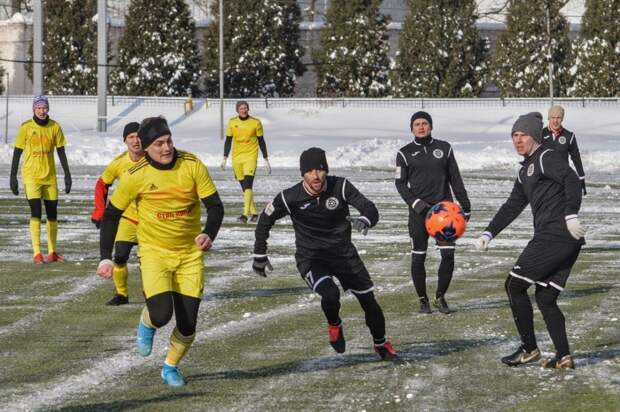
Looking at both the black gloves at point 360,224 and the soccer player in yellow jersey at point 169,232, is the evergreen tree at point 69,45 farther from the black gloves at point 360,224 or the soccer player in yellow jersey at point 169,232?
the soccer player in yellow jersey at point 169,232

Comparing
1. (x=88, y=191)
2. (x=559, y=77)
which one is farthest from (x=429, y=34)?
(x=88, y=191)

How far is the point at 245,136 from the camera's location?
22484mm

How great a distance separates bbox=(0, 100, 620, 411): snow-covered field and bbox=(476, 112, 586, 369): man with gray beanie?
26 centimetres

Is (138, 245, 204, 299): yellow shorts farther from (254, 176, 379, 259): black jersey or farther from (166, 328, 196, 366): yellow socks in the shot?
(254, 176, 379, 259): black jersey

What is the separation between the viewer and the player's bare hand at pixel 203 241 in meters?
8.75

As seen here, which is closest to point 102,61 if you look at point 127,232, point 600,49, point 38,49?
point 38,49

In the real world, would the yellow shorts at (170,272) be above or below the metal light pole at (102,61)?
below

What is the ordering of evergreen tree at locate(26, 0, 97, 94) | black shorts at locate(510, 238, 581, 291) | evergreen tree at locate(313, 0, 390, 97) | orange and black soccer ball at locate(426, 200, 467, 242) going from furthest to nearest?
evergreen tree at locate(26, 0, 97, 94) → evergreen tree at locate(313, 0, 390, 97) → orange and black soccer ball at locate(426, 200, 467, 242) → black shorts at locate(510, 238, 581, 291)

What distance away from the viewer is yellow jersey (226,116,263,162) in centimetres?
2250

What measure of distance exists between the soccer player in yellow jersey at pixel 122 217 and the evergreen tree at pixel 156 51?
45.2 metres

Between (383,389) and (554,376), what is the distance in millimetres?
1353

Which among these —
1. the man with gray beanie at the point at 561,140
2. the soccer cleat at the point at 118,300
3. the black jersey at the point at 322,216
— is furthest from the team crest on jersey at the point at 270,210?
the man with gray beanie at the point at 561,140

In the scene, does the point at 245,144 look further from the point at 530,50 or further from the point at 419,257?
the point at 530,50

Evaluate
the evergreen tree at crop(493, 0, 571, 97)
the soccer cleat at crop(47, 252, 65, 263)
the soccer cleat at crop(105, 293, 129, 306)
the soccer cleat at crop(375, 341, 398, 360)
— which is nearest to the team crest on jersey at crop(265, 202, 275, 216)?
the soccer cleat at crop(375, 341, 398, 360)
